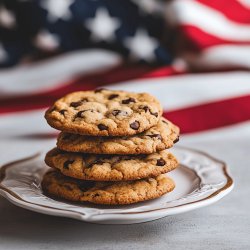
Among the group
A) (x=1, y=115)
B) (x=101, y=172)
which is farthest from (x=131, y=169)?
(x=1, y=115)

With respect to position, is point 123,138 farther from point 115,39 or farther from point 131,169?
point 115,39

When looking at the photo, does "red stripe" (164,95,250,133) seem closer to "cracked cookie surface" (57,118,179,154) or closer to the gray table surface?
the gray table surface

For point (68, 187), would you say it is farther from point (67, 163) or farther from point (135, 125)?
point (135, 125)

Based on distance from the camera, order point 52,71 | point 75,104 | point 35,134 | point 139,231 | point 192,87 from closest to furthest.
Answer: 1. point 139,231
2. point 75,104
3. point 35,134
4. point 192,87
5. point 52,71

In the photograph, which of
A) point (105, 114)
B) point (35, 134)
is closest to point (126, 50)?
point (35, 134)

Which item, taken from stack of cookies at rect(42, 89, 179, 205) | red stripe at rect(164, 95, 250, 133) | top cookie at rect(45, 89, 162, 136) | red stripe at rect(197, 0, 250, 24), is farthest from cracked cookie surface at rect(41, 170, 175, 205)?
red stripe at rect(197, 0, 250, 24)

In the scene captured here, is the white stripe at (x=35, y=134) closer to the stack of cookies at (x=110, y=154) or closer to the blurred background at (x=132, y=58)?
the blurred background at (x=132, y=58)

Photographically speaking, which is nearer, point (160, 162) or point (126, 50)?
point (160, 162)
